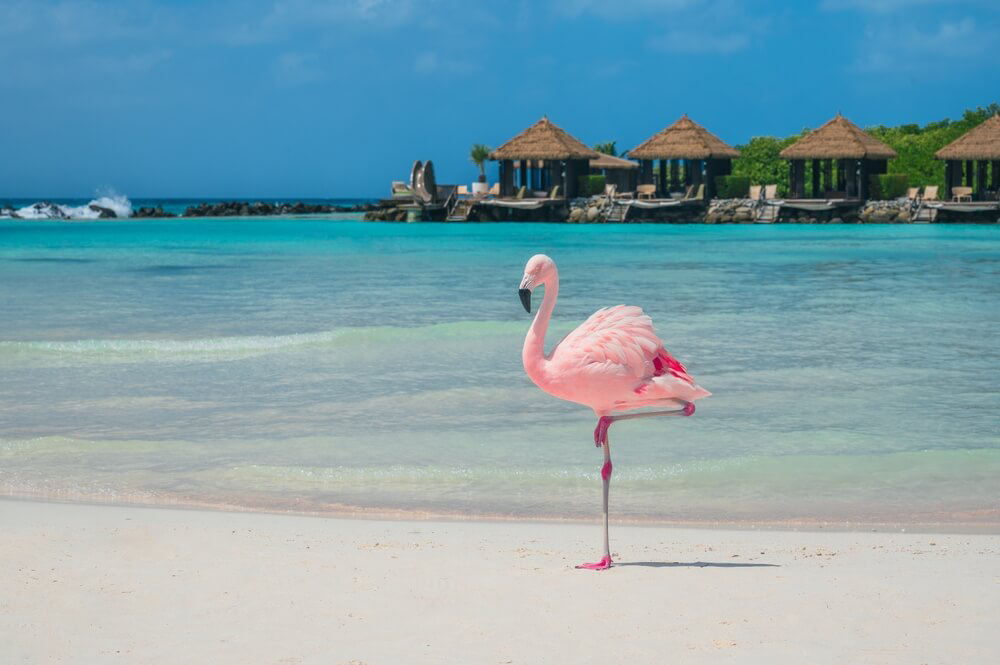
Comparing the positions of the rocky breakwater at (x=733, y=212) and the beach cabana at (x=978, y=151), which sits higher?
the beach cabana at (x=978, y=151)

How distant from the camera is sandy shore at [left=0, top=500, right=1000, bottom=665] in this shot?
12.9 feet

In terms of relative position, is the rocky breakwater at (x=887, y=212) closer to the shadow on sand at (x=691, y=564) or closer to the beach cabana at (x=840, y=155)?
the beach cabana at (x=840, y=155)

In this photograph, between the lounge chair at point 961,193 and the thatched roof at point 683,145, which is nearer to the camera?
the lounge chair at point 961,193

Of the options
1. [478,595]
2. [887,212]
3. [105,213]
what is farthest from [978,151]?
[105,213]

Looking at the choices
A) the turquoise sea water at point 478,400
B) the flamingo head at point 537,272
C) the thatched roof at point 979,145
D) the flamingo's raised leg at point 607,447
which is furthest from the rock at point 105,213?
the flamingo's raised leg at point 607,447

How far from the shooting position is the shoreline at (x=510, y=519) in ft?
19.9

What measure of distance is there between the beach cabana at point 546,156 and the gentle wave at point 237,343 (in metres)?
39.8

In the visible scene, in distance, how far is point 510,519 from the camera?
20.6 feet

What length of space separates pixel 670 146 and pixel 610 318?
5037cm

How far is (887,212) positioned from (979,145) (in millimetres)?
5306

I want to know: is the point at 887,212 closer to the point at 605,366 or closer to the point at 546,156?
the point at 546,156

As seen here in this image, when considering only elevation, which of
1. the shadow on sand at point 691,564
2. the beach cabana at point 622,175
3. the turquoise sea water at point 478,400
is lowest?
the turquoise sea water at point 478,400

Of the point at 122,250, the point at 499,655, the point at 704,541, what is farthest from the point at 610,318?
the point at 122,250

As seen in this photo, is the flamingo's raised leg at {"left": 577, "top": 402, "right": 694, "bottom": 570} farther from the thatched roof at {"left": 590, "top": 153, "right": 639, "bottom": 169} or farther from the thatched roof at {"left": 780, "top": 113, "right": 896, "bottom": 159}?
the thatched roof at {"left": 590, "top": 153, "right": 639, "bottom": 169}
